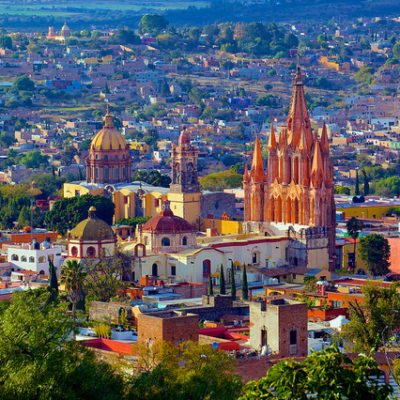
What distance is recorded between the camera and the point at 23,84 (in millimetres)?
172625

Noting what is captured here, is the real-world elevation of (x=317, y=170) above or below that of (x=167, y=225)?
above

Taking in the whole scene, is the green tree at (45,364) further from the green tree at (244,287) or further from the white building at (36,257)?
the white building at (36,257)

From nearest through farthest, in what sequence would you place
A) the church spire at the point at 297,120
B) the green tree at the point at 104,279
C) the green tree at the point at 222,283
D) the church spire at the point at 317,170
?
the green tree at the point at 104,279 < the green tree at the point at 222,283 < the church spire at the point at 317,170 < the church spire at the point at 297,120

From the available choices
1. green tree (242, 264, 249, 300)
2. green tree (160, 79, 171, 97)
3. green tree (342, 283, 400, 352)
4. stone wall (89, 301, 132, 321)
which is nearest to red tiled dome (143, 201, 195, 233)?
green tree (242, 264, 249, 300)

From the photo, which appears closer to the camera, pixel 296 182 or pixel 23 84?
pixel 296 182

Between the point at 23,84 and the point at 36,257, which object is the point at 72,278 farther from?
the point at 23,84

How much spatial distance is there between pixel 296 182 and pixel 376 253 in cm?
525

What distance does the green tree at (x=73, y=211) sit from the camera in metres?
93.8

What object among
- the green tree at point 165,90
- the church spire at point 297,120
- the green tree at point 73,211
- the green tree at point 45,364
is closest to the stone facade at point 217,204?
the green tree at point 73,211

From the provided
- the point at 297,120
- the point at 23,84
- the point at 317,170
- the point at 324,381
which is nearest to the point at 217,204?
the point at 297,120

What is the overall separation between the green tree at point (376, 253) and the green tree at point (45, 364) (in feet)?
136

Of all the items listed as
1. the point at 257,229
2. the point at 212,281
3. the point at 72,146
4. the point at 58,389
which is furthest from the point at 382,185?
the point at 58,389

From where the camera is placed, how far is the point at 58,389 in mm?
37531

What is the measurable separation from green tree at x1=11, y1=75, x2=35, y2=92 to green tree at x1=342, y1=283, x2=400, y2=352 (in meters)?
119
